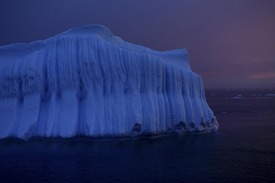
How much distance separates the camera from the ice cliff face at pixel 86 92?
20.5m

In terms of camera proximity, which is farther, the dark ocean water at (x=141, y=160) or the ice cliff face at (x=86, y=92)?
the ice cliff face at (x=86, y=92)

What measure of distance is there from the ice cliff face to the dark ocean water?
850 mm

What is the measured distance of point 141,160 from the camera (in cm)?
1669

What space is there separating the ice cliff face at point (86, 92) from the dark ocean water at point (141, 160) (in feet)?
2.79

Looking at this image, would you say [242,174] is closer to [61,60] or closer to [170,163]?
[170,163]

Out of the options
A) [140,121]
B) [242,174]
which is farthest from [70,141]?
[242,174]

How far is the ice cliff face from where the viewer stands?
20.5 m

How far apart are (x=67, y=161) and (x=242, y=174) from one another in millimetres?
7421

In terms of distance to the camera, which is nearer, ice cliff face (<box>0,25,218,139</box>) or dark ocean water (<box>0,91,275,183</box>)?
dark ocean water (<box>0,91,275,183</box>)

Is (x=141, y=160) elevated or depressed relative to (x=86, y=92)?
depressed

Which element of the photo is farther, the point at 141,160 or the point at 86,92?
the point at 86,92

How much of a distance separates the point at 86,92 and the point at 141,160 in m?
6.15

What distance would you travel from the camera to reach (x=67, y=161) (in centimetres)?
1638

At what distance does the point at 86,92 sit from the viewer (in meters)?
21.1
